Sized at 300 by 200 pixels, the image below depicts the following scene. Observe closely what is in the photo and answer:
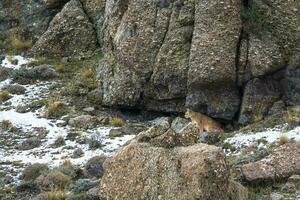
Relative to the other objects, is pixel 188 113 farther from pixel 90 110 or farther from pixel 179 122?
pixel 90 110

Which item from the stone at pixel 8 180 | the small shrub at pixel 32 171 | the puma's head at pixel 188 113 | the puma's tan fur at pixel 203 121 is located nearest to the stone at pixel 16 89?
the puma's head at pixel 188 113

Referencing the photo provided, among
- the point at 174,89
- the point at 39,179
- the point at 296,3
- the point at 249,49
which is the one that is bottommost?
the point at 39,179

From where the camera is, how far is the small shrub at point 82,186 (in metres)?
14.2

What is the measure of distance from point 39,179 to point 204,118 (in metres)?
7.30

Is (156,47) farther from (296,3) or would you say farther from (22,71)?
(22,71)

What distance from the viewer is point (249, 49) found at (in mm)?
19828

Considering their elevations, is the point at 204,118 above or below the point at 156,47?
below

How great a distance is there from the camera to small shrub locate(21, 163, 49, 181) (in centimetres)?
1591

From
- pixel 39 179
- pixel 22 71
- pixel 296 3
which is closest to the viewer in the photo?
pixel 39 179

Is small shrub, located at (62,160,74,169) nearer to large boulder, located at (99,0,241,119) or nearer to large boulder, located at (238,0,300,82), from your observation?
large boulder, located at (99,0,241,119)

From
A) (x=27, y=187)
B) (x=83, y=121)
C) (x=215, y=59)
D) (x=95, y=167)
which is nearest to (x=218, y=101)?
(x=215, y=59)

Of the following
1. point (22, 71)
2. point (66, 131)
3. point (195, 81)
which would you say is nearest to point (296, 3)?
point (195, 81)

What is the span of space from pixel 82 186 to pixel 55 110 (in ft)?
27.1

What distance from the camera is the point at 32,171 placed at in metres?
16.1
